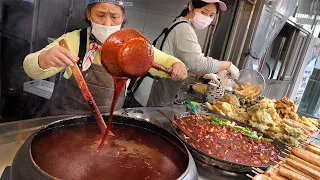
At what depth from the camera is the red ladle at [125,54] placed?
1092mm

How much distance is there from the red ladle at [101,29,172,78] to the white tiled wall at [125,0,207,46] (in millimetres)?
3881

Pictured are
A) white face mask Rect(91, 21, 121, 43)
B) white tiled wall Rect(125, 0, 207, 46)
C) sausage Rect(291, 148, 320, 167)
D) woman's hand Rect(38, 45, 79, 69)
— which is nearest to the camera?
woman's hand Rect(38, 45, 79, 69)

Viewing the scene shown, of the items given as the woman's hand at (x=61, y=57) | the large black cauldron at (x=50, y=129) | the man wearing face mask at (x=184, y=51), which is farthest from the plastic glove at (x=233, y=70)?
the woman's hand at (x=61, y=57)

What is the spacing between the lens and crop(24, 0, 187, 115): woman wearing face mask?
5.80 ft

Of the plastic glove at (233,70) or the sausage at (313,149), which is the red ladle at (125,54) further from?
the plastic glove at (233,70)

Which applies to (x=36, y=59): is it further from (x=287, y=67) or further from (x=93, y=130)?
(x=287, y=67)

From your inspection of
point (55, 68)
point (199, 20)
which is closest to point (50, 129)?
point (55, 68)

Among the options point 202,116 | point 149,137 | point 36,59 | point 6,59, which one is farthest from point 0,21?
point 149,137

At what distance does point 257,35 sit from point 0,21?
14.8 ft

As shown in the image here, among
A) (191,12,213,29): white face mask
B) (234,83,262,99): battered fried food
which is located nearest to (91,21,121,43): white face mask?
(191,12,213,29): white face mask

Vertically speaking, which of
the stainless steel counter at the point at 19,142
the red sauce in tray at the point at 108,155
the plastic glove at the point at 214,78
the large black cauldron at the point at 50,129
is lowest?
the stainless steel counter at the point at 19,142

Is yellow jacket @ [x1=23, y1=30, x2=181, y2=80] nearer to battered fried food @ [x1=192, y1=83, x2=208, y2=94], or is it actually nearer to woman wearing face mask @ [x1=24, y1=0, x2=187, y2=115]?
woman wearing face mask @ [x1=24, y1=0, x2=187, y2=115]

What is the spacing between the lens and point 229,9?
15.5 ft

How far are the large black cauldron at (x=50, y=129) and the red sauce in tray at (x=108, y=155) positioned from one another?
0.02 meters
